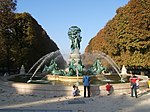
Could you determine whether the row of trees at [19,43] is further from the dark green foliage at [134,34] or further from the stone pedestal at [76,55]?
the stone pedestal at [76,55]

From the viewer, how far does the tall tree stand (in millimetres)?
39231

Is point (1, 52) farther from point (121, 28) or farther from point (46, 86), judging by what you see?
point (46, 86)

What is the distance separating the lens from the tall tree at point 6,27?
129 feet

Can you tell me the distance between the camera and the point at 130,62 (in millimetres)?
42375

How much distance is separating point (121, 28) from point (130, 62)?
4.87 m

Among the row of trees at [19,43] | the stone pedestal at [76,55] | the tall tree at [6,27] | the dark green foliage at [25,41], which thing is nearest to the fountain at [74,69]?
the stone pedestal at [76,55]

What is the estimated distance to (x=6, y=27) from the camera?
46312 mm

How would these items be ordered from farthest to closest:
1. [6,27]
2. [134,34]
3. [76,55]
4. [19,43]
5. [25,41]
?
1. [25,41]
2. [19,43]
3. [6,27]
4. [134,34]
5. [76,55]

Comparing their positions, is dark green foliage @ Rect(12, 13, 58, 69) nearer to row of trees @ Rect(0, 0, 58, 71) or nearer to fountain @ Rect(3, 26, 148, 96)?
row of trees @ Rect(0, 0, 58, 71)

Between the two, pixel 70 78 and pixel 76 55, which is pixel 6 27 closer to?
pixel 76 55

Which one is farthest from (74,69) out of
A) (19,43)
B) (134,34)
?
(19,43)

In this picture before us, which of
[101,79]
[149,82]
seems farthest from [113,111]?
[101,79]

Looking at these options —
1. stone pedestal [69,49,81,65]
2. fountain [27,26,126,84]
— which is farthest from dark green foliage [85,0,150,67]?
stone pedestal [69,49,81,65]

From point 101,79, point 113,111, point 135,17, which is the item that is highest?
point 135,17
